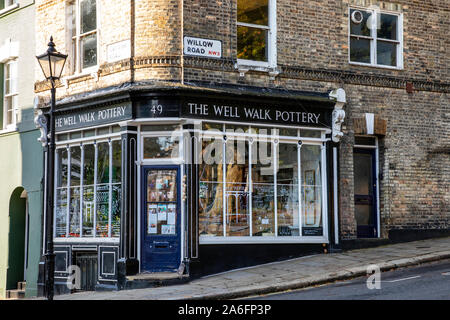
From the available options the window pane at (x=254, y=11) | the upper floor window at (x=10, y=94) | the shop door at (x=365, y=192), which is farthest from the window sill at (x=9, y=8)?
the shop door at (x=365, y=192)

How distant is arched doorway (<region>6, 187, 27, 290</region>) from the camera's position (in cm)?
1950

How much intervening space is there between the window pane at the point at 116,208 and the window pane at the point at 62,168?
82.5 inches

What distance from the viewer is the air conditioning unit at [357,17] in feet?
59.8

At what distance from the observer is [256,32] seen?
1694 cm

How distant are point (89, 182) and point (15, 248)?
13.2 feet

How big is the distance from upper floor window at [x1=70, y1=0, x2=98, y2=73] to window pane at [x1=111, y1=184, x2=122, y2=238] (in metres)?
3.17

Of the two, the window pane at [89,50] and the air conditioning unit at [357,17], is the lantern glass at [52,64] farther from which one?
the air conditioning unit at [357,17]

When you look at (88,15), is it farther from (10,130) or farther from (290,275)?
(290,275)

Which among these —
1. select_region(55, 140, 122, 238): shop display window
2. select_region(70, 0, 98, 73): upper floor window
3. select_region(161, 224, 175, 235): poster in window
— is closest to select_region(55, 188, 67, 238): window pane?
select_region(55, 140, 122, 238): shop display window

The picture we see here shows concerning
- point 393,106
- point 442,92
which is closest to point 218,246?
point 393,106

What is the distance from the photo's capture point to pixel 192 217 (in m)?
15.4

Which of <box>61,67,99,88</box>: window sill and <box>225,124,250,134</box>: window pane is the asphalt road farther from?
<box>61,67,99,88</box>: window sill

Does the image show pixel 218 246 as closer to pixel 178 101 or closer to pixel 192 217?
pixel 192 217
